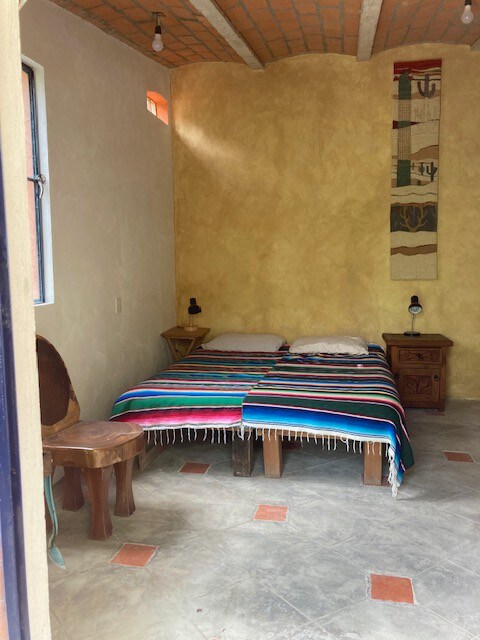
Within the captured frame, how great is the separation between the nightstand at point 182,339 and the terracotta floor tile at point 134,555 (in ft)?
8.79

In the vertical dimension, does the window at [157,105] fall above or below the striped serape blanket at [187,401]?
above

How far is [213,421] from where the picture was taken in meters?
3.38

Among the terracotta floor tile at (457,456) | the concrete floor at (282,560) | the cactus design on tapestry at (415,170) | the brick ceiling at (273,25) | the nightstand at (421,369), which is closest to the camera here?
the concrete floor at (282,560)

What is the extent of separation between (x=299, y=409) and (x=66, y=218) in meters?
1.85

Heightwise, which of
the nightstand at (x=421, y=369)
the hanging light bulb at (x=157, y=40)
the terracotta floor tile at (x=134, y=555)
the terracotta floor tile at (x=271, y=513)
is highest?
the hanging light bulb at (x=157, y=40)

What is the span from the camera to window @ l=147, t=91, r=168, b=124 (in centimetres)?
505

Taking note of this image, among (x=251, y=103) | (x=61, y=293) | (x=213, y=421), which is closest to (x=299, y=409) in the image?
(x=213, y=421)

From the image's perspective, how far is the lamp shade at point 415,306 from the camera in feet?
16.4

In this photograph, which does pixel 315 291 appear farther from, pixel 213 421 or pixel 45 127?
pixel 45 127

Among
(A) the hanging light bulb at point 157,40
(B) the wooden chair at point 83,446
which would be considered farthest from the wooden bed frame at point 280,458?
(A) the hanging light bulb at point 157,40

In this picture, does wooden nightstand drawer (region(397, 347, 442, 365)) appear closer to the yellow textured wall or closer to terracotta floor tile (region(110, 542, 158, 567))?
the yellow textured wall

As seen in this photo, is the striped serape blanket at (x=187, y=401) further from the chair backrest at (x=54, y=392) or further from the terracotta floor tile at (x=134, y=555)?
the terracotta floor tile at (x=134, y=555)

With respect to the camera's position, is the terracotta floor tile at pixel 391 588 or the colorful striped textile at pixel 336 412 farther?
the colorful striped textile at pixel 336 412

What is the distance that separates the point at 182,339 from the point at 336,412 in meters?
2.36
